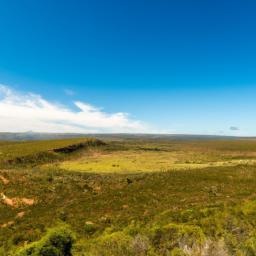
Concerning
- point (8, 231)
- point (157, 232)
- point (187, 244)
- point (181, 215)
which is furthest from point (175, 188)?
point (8, 231)

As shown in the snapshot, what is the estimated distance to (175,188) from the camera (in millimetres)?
33031

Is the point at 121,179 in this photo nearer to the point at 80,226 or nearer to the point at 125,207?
the point at 125,207

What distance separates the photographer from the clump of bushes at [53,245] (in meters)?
15.2

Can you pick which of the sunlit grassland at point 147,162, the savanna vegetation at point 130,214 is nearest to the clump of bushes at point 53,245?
the savanna vegetation at point 130,214

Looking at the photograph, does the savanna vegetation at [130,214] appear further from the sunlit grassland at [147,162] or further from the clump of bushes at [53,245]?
the sunlit grassland at [147,162]

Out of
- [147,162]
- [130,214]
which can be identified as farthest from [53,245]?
[147,162]

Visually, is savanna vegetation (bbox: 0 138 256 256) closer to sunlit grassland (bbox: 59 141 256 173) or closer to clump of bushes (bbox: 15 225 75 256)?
clump of bushes (bbox: 15 225 75 256)

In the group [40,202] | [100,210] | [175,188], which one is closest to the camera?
[100,210]

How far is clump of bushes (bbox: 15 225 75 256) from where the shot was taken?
1522 cm

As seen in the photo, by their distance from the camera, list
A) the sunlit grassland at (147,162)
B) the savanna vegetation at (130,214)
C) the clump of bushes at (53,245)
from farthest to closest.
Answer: the sunlit grassland at (147,162)
the clump of bushes at (53,245)
the savanna vegetation at (130,214)

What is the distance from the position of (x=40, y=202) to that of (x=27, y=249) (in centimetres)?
1258

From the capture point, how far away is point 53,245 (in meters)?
15.9

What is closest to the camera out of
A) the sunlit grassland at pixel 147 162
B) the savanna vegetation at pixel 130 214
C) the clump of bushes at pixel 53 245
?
the savanna vegetation at pixel 130 214

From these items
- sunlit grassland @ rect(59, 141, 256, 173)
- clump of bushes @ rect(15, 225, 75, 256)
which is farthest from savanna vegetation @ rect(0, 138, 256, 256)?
sunlit grassland @ rect(59, 141, 256, 173)
